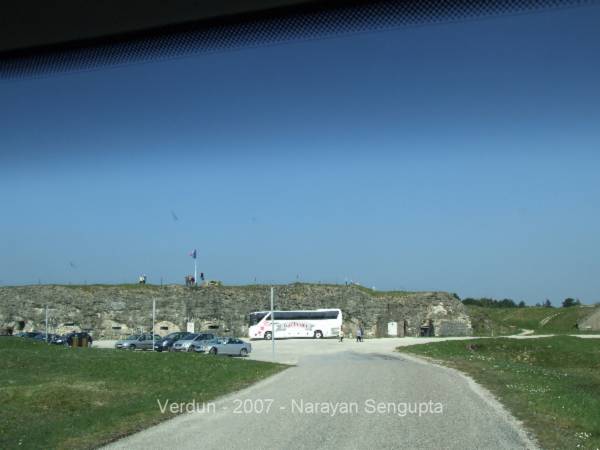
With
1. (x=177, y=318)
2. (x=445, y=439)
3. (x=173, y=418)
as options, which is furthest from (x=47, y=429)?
(x=177, y=318)

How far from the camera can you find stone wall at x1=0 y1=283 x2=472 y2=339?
A: 7619 cm

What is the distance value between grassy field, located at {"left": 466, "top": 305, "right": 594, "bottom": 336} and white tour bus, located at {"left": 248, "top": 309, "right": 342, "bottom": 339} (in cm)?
1865

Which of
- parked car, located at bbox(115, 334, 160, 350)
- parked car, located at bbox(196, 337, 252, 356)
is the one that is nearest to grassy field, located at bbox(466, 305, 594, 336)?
parked car, located at bbox(115, 334, 160, 350)

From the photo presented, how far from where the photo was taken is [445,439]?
38.0ft

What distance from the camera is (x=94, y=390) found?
2014 centimetres

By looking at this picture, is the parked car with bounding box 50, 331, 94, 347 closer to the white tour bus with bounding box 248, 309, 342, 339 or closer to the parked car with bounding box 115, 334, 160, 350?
the parked car with bounding box 115, 334, 160, 350

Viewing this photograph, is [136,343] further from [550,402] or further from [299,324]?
[550,402]

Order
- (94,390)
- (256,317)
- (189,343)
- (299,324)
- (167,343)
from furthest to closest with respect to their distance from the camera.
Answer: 1. (299,324)
2. (256,317)
3. (167,343)
4. (189,343)
5. (94,390)

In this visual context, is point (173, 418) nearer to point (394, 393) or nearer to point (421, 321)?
point (394, 393)

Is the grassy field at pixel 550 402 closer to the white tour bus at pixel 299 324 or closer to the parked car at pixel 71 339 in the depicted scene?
the parked car at pixel 71 339

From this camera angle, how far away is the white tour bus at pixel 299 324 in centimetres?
7354

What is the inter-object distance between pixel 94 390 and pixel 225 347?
1007 inches

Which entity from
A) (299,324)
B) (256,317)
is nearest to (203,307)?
(256,317)

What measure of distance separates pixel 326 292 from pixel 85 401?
64300 mm
